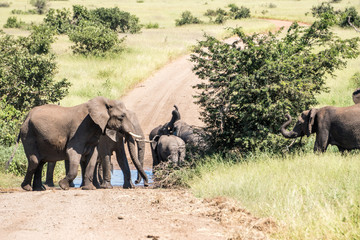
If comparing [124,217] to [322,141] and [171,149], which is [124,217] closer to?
[171,149]

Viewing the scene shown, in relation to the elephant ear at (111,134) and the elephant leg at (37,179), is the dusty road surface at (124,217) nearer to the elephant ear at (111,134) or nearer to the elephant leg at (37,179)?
the elephant ear at (111,134)

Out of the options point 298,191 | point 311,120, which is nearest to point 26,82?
point 311,120

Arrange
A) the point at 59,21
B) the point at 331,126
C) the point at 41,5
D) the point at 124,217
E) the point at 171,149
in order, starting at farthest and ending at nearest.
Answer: the point at 41,5 → the point at 59,21 → the point at 171,149 → the point at 331,126 → the point at 124,217

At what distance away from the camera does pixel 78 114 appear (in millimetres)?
11062

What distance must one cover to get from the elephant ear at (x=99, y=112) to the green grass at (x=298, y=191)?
1.96m

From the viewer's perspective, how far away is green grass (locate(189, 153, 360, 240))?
680 centimetres

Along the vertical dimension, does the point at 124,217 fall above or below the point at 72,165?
above

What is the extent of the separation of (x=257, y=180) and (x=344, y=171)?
1.45 m

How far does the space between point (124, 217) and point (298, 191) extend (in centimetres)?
242

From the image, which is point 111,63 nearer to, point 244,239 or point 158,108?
point 158,108

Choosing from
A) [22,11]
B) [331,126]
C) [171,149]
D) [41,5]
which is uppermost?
[331,126]

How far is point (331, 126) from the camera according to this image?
40.7ft

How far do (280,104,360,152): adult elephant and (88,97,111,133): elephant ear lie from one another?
3640 millimetres

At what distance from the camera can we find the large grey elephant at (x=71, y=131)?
36.0 ft
